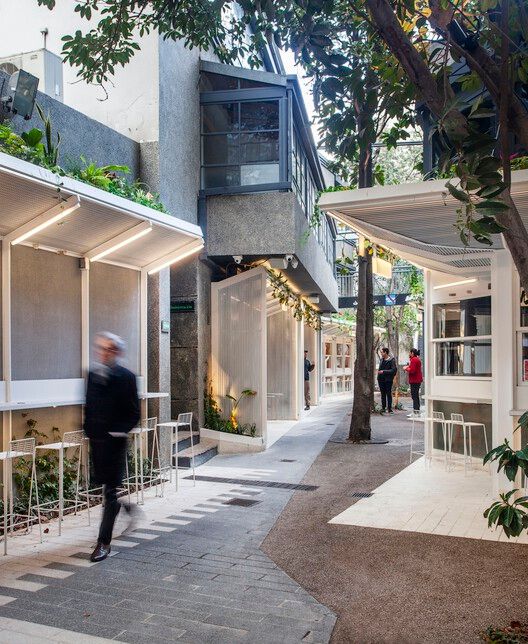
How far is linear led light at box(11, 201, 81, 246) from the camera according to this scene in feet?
23.3

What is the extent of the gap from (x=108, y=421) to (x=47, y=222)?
2331 millimetres

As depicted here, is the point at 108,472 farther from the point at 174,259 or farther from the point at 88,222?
the point at 174,259

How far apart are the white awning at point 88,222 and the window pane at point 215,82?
16.1ft

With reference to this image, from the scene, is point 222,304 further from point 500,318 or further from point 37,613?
point 37,613

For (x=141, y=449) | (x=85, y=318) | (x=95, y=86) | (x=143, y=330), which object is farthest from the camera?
(x=95, y=86)

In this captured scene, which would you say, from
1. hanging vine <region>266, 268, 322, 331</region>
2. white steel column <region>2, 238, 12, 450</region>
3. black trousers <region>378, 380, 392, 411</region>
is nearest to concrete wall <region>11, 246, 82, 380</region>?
white steel column <region>2, 238, 12, 450</region>

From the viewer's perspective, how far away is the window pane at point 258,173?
1301 centimetres

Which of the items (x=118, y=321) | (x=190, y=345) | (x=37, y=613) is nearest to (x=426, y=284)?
(x=190, y=345)

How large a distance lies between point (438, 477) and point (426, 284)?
3.32 m

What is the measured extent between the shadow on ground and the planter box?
4.63 metres

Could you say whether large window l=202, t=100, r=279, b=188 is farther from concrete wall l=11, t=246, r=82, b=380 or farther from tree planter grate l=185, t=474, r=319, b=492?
tree planter grate l=185, t=474, r=319, b=492

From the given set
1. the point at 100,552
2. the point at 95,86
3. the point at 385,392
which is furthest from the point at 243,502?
the point at 385,392

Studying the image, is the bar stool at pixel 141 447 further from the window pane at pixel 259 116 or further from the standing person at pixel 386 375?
the standing person at pixel 386 375

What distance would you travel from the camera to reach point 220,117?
13.4 metres
